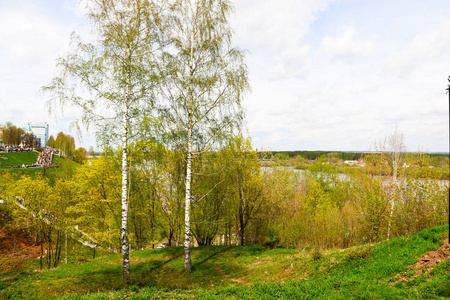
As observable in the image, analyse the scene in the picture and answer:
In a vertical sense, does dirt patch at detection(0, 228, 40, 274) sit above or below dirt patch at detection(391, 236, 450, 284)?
below

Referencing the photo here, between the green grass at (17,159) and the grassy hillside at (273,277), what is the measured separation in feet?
216

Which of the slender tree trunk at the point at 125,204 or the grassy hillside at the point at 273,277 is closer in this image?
the grassy hillside at the point at 273,277

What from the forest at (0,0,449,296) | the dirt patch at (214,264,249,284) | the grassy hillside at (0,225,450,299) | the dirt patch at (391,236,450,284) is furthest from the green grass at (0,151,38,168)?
the dirt patch at (391,236,450,284)

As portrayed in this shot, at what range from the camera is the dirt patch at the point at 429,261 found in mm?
7246

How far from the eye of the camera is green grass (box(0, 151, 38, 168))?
5825cm

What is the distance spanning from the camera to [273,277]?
991 centimetres

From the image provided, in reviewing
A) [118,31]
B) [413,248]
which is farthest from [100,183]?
[413,248]

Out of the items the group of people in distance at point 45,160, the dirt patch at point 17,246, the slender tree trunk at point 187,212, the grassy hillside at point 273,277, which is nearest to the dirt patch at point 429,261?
the grassy hillside at point 273,277

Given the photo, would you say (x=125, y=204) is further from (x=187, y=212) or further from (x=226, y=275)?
(x=226, y=275)

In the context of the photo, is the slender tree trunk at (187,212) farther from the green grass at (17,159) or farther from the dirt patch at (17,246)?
the green grass at (17,159)

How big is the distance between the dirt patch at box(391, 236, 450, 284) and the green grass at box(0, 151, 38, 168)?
253ft

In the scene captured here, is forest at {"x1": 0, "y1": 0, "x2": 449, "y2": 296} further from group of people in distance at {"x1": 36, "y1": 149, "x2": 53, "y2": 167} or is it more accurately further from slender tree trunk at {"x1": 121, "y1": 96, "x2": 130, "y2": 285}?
group of people in distance at {"x1": 36, "y1": 149, "x2": 53, "y2": 167}

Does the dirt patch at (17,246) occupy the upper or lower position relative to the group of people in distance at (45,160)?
lower

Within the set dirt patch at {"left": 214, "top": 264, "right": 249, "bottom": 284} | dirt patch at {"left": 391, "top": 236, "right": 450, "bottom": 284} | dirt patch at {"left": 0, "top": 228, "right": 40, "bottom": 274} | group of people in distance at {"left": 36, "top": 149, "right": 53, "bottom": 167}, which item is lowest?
dirt patch at {"left": 0, "top": 228, "right": 40, "bottom": 274}
